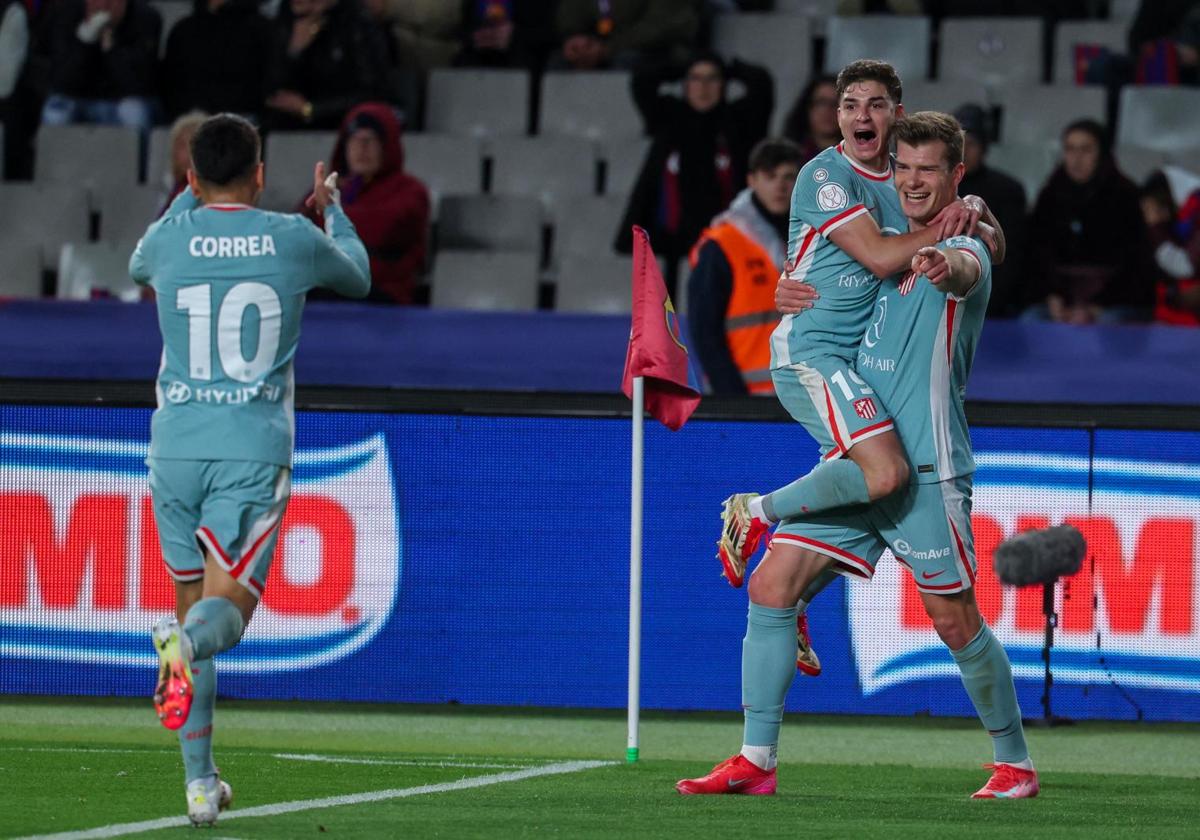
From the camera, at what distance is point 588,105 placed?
13859 millimetres

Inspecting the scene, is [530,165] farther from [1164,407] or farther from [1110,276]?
[1164,407]

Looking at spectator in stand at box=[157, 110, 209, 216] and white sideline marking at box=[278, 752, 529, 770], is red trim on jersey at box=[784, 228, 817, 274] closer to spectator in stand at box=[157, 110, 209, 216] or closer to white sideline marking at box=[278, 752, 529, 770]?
white sideline marking at box=[278, 752, 529, 770]

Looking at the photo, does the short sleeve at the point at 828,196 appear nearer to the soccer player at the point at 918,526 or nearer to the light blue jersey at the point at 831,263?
the light blue jersey at the point at 831,263

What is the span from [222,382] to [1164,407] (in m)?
4.71

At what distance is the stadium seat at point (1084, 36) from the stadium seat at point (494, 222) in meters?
3.79

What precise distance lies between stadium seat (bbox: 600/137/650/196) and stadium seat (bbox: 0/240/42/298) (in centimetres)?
347

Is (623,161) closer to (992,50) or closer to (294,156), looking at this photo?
(294,156)

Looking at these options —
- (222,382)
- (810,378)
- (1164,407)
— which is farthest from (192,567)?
(1164,407)

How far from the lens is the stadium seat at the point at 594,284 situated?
1180 cm

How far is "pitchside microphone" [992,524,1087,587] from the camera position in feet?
27.5

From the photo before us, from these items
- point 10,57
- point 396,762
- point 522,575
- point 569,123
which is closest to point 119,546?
point 522,575

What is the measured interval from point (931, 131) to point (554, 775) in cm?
245

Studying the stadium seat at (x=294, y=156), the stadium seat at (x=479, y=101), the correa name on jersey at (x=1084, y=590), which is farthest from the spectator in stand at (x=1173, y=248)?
the stadium seat at (x=294, y=156)

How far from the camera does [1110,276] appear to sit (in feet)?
36.6
